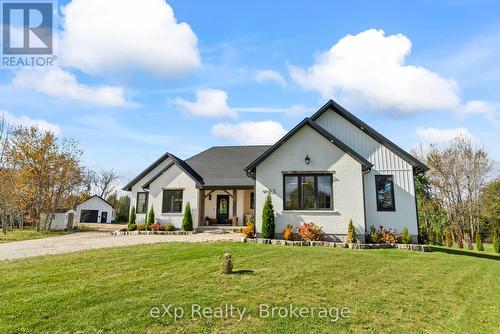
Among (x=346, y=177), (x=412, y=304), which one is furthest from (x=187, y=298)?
(x=346, y=177)

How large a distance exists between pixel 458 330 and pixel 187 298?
4.77m

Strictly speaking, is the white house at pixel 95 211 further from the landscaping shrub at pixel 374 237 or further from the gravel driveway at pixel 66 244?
the landscaping shrub at pixel 374 237

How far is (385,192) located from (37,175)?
2726 cm

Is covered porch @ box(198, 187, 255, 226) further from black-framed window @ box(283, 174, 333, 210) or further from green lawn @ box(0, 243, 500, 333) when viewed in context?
green lawn @ box(0, 243, 500, 333)

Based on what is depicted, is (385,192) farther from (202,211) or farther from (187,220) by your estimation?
(202,211)

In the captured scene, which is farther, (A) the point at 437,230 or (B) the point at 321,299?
(A) the point at 437,230

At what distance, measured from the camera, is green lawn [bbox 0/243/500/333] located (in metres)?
4.93

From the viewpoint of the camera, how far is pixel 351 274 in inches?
322

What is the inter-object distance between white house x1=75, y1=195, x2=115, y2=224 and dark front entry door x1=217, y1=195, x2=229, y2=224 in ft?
102

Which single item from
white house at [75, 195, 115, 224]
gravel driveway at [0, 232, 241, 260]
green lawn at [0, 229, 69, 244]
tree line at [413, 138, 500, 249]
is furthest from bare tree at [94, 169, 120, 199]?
tree line at [413, 138, 500, 249]

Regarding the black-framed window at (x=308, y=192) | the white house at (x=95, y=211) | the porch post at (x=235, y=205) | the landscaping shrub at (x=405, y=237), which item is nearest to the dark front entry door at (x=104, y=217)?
the white house at (x=95, y=211)

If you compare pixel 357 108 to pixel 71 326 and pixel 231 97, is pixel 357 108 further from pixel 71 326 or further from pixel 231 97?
pixel 71 326

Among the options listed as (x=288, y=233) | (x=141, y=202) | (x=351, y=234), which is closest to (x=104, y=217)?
(x=141, y=202)

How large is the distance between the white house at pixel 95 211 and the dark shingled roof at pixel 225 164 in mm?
28724
